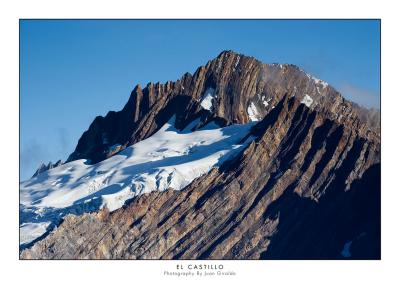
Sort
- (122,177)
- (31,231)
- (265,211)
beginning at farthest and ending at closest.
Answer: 1. (122,177)
2. (265,211)
3. (31,231)

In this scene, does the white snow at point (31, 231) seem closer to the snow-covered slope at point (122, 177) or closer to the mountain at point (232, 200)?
the snow-covered slope at point (122, 177)

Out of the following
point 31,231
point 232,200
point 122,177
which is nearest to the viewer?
point 31,231

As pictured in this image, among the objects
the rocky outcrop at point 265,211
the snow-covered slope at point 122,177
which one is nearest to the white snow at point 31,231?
the snow-covered slope at point 122,177

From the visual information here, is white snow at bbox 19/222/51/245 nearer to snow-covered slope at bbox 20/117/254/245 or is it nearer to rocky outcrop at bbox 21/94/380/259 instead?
snow-covered slope at bbox 20/117/254/245

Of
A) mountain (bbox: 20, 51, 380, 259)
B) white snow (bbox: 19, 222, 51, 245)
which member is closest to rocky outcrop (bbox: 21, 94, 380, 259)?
mountain (bbox: 20, 51, 380, 259)

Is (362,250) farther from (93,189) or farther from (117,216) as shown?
(93,189)

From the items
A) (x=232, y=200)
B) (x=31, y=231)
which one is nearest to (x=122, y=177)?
(x=232, y=200)

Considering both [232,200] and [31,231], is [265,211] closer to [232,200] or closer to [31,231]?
[232,200]
